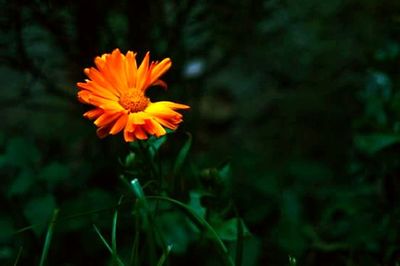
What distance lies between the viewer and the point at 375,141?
1368mm

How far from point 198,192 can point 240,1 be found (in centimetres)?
59

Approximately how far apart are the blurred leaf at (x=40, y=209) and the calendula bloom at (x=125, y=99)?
0.40 meters

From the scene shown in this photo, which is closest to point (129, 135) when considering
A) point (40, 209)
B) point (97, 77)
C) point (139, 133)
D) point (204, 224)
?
point (139, 133)

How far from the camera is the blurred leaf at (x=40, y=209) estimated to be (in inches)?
46.4

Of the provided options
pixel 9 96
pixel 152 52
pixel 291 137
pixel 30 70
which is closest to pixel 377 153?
pixel 291 137

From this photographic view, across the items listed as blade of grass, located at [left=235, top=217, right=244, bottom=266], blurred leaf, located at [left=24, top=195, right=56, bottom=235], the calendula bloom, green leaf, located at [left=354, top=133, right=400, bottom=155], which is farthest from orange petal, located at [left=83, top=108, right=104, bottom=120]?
green leaf, located at [left=354, top=133, right=400, bottom=155]

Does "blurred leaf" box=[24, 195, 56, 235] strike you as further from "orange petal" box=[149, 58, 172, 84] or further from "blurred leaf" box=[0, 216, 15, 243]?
"orange petal" box=[149, 58, 172, 84]

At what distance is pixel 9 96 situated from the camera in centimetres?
220

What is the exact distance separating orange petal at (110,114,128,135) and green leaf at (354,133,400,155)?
0.75 meters

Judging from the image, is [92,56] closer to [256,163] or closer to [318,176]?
[256,163]

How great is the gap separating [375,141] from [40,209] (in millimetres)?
833

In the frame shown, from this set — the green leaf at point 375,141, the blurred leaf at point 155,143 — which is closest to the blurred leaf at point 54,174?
the blurred leaf at point 155,143

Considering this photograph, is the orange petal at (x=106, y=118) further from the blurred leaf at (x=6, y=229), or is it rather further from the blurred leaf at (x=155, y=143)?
the blurred leaf at (x=6, y=229)

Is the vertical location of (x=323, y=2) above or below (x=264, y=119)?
above
